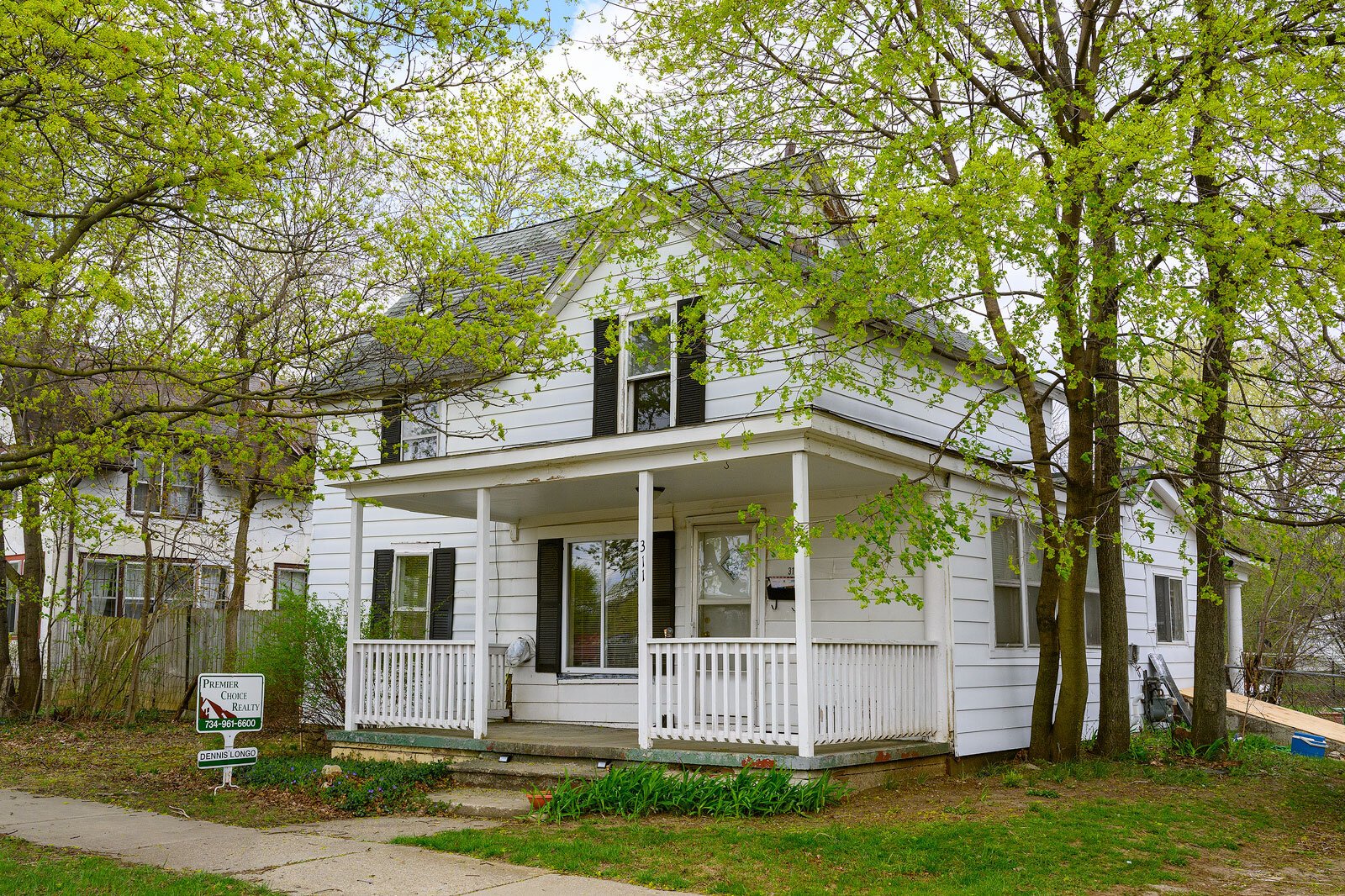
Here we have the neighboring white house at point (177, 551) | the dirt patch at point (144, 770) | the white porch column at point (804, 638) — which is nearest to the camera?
the white porch column at point (804, 638)

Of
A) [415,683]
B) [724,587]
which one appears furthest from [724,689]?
[415,683]

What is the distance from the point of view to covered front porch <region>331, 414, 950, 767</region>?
965 cm

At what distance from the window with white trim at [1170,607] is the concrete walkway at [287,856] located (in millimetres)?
11107

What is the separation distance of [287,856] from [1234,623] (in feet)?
49.7

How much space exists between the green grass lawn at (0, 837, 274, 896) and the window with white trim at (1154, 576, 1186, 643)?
1306 cm

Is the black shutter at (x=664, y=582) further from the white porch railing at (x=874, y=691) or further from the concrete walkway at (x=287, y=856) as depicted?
the concrete walkway at (x=287, y=856)

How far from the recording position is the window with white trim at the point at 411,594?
14766 millimetres

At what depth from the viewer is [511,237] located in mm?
17328

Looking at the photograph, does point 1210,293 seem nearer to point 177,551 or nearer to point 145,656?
point 145,656

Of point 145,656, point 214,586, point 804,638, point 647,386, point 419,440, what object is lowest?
point 145,656

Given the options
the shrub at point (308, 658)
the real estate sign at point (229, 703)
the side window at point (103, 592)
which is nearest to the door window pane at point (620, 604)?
the shrub at point (308, 658)

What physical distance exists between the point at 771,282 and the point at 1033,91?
332 centimetres

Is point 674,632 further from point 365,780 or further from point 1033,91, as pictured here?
point 1033,91

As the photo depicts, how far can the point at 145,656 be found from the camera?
18234 millimetres
